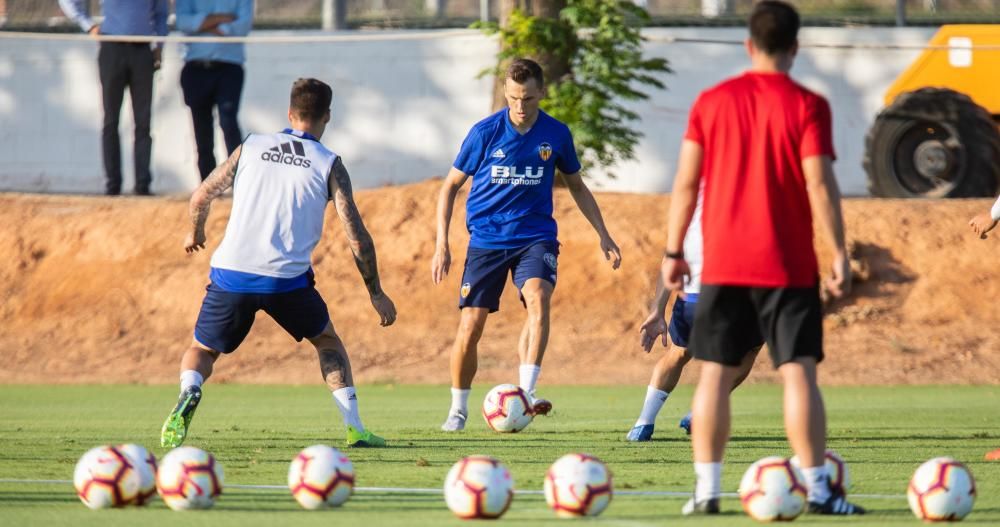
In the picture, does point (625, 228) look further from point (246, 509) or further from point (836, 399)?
point (246, 509)

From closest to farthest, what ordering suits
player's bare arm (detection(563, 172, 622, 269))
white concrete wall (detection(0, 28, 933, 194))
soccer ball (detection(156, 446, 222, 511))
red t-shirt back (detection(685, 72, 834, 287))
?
red t-shirt back (detection(685, 72, 834, 287))
soccer ball (detection(156, 446, 222, 511))
player's bare arm (detection(563, 172, 622, 269))
white concrete wall (detection(0, 28, 933, 194))

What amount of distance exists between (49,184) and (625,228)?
8.05 meters

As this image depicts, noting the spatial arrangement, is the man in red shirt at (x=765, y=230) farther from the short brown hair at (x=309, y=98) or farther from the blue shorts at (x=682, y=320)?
the blue shorts at (x=682, y=320)

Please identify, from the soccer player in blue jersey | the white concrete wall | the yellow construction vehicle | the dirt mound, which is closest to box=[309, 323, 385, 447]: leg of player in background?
the soccer player in blue jersey

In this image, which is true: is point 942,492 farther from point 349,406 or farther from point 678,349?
point 349,406

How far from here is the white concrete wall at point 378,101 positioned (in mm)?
20906

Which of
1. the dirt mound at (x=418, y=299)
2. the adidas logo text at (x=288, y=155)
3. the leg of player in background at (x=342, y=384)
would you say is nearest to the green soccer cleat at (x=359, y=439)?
the leg of player in background at (x=342, y=384)

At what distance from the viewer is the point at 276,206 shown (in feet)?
31.1

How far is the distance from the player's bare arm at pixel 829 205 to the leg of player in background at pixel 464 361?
4.54 meters

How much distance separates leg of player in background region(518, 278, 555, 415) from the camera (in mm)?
10945

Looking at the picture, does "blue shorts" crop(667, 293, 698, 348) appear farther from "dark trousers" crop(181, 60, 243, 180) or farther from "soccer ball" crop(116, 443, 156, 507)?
"dark trousers" crop(181, 60, 243, 180)

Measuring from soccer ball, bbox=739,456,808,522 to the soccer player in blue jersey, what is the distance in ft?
14.5

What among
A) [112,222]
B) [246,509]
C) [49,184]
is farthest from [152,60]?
[246,509]

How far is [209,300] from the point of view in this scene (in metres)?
9.52
